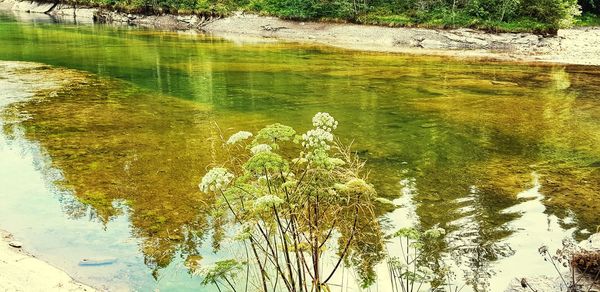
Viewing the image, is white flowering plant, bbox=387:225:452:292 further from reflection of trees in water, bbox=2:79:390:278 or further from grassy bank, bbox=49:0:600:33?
grassy bank, bbox=49:0:600:33

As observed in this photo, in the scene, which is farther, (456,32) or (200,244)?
(456,32)

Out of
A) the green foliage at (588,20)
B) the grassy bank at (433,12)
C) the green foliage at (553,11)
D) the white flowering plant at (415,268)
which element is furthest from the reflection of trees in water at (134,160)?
the green foliage at (588,20)

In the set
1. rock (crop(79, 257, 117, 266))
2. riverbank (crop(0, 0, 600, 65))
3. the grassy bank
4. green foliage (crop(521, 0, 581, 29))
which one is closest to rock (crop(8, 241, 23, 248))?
rock (crop(79, 257, 117, 266))

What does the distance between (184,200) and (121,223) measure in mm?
1478

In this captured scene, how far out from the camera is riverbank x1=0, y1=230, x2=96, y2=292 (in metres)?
6.70

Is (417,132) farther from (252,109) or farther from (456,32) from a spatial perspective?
(456,32)

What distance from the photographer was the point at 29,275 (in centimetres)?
705

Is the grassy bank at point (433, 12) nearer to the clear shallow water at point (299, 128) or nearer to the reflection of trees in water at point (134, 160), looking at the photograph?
the clear shallow water at point (299, 128)

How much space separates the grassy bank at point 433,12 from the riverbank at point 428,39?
143cm

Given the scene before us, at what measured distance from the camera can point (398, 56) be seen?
40.2 m

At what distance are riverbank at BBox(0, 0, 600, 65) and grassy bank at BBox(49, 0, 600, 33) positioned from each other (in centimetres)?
143

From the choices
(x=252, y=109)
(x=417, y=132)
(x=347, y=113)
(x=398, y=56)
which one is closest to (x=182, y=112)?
(x=252, y=109)

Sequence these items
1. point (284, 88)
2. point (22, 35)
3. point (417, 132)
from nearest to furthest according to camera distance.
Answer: point (417, 132), point (284, 88), point (22, 35)

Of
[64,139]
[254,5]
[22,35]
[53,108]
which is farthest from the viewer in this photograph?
[254,5]
